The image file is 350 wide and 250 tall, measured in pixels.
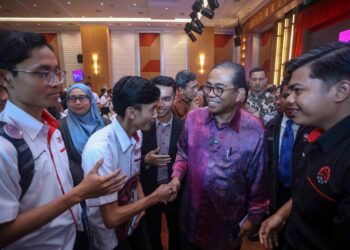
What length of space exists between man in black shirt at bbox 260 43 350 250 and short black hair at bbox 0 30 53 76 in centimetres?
115

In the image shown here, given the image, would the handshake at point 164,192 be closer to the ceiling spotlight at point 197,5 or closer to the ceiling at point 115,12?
the ceiling spotlight at point 197,5

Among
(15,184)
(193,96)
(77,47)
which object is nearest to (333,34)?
(193,96)

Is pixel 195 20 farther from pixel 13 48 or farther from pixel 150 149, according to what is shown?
pixel 13 48

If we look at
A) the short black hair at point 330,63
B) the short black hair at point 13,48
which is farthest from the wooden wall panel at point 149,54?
the short black hair at point 330,63

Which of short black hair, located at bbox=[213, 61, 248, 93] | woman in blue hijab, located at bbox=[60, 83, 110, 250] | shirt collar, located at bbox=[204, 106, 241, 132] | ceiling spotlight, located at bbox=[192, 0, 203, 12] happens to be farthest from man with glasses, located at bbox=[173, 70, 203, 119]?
ceiling spotlight, located at bbox=[192, 0, 203, 12]

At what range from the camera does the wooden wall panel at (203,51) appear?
1159 centimetres

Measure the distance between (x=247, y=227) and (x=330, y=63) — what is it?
1.00 m

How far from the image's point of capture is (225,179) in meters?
1.40

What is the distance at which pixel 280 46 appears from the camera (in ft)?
26.4

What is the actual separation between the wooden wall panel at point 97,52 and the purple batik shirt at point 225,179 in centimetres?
1089

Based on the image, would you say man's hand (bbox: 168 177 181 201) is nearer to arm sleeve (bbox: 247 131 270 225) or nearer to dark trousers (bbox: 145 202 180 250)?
arm sleeve (bbox: 247 131 270 225)

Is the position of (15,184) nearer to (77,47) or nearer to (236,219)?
(236,219)

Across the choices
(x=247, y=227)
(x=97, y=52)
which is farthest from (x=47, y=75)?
(x=97, y=52)

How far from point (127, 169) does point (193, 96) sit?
68.4 inches
